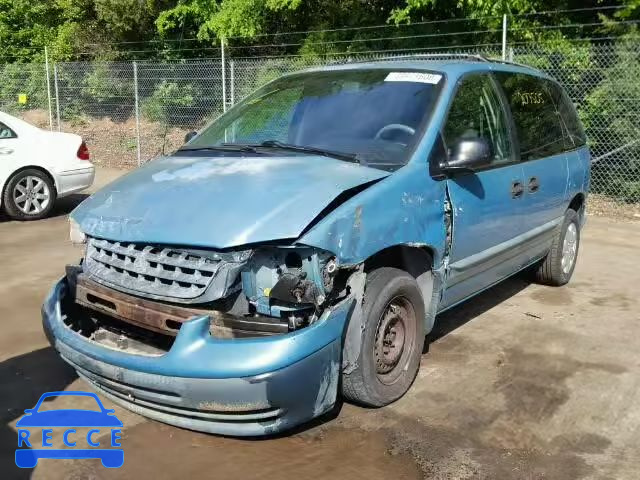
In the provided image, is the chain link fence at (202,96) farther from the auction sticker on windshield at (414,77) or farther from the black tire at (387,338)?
the black tire at (387,338)

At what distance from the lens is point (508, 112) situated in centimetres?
482

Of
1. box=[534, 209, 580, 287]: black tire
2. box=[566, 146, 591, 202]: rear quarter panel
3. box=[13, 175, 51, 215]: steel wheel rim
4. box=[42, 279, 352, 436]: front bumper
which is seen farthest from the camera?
box=[13, 175, 51, 215]: steel wheel rim

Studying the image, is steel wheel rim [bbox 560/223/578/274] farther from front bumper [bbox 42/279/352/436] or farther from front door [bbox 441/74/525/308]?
front bumper [bbox 42/279/352/436]

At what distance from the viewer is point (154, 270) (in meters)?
3.21

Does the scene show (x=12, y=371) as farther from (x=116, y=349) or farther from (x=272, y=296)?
(x=272, y=296)

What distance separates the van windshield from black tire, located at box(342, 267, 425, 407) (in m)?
0.66

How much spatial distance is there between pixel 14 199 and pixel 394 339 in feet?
22.2

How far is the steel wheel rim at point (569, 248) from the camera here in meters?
6.03

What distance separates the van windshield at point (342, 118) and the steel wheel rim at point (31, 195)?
5086mm

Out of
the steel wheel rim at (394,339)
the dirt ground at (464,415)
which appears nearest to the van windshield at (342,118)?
the steel wheel rim at (394,339)

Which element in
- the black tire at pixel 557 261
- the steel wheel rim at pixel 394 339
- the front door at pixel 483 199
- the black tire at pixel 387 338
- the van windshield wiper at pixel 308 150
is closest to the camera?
the black tire at pixel 387 338

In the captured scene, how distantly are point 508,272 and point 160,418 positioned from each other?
9.34ft

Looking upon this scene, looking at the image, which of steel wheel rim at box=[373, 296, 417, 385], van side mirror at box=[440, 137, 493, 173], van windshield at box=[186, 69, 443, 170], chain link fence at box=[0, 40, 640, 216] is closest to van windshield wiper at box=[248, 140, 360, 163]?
van windshield at box=[186, 69, 443, 170]

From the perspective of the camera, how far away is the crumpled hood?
3092 millimetres
